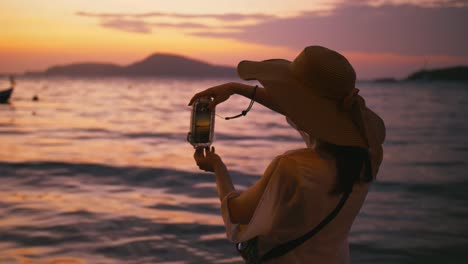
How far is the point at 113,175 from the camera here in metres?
14.3

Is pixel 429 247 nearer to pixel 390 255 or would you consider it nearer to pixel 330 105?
pixel 390 255

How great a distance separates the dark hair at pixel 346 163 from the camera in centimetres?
219

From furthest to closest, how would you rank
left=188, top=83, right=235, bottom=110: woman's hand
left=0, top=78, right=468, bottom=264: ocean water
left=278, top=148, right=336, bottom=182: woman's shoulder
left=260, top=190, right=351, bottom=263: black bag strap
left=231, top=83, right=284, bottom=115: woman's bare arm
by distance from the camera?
left=0, top=78, right=468, bottom=264: ocean water
left=231, top=83, right=284, bottom=115: woman's bare arm
left=188, top=83, right=235, bottom=110: woman's hand
left=260, top=190, right=351, bottom=263: black bag strap
left=278, top=148, right=336, bottom=182: woman's shoulder

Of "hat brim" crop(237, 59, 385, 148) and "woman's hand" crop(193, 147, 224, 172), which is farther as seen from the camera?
"woman's hand" crop(193, 147, 224, 172)

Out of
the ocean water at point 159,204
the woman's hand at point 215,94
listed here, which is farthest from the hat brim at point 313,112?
the ocean water at point 159,204

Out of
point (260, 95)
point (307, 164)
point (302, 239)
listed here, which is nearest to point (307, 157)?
point (307, 164)

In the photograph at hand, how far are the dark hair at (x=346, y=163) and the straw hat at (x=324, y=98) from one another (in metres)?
0.06

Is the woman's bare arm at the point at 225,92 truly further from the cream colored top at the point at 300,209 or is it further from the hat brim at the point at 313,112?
the cream colored top at the point at 300,209

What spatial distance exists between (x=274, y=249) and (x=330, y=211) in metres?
0.31

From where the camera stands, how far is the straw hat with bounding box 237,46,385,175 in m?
2.16

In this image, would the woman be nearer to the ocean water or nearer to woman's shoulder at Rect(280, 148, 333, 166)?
woman's shoulder at Rect(280, 148, 333, 166)

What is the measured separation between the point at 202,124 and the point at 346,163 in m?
0.71

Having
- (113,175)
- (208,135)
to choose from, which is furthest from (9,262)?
(113,175)

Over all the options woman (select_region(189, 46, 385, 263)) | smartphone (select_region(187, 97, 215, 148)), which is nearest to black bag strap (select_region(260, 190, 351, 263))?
woman (select_region(189, 46, 385, 263))
